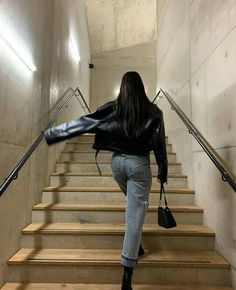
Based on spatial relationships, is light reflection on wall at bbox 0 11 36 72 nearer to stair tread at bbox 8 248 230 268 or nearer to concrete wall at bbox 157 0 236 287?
stair tread at bbox 8 248 230 268

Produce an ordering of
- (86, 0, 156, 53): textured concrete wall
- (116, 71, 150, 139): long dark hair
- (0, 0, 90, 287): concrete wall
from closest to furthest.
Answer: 1. (116, 71, 150, 139): long dark hair
2. (0, 0, 90, 287): concrete wall
3. (86, 0, 156, 53): textured concrete wall

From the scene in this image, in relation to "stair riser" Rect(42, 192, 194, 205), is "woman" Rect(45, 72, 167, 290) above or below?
above

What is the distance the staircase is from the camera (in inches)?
72.7

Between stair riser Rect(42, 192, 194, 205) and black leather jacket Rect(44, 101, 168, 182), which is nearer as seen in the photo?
black leather jacket Rect(44, 101, 168, 182)

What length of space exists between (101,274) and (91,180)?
1163mm

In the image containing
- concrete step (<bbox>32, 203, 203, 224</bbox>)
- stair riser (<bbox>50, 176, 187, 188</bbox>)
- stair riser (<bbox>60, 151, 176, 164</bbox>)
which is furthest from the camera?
stair riser (<bbox>60, 151, 176, 164</bbox>)

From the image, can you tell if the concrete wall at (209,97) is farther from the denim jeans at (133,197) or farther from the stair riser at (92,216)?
the denim jeans at (133,197)

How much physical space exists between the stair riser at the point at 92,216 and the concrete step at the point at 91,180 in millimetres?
525

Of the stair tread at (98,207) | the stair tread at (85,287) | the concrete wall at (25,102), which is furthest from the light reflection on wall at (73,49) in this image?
the stair tread at (85,287)

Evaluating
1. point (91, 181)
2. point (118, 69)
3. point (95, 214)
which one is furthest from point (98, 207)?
point (118, 69)

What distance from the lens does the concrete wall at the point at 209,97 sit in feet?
6.08

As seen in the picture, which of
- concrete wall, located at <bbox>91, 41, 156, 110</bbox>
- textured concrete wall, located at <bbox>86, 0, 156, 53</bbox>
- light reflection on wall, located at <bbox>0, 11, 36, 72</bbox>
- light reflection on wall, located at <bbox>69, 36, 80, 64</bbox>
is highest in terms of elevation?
textured concrete wall, located at <bbox>86, 0, 156, 53</bbox>

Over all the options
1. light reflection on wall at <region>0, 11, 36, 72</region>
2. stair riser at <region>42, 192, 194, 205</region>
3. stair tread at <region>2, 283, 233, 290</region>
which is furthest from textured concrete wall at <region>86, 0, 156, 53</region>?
stair tread at <region>2, 283, 233, 290</region>

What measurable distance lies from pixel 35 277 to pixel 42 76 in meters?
1.85
